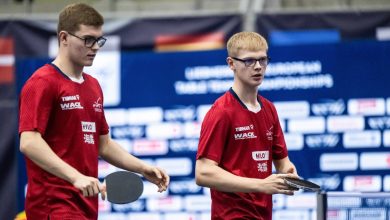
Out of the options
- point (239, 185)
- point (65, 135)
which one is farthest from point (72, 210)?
point (239, 185)

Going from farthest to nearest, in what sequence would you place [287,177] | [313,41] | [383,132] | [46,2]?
[46,2]
[313,41]
[383,132]
[287,177]

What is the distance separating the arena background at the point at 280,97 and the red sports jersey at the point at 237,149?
3.09 meters

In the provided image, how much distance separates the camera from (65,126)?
5.62 meters

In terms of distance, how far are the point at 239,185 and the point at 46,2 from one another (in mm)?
7765

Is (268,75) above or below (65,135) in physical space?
above

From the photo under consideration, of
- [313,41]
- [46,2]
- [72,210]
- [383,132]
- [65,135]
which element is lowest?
[72,210]

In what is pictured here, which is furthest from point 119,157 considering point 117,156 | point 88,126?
point 88,126

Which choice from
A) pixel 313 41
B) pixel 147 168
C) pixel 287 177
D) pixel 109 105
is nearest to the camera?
pixel 287 177

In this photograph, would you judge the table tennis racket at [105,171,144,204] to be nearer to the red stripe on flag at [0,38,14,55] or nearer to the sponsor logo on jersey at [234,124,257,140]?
the sponsor logo on jersey at [234,124,257,140]

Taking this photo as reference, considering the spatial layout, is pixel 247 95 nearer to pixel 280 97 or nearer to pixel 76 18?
pixel 76 18

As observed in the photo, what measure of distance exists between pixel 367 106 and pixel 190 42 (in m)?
2.39

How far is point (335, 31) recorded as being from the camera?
33.0 ft

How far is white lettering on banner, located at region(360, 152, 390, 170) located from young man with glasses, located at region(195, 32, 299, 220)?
297cm

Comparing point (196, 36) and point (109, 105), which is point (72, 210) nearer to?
point (109, 105)
